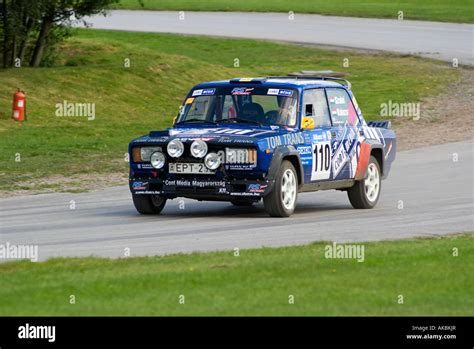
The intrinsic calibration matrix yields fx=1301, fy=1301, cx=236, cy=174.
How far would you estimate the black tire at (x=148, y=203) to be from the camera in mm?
17000

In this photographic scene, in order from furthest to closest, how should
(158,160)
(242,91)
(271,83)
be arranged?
(271,83), (242,91), (158,160)

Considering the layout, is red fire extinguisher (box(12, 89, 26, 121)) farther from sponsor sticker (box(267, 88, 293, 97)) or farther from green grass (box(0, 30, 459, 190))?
sponsor sticker (box(267, 88, 293, 97))

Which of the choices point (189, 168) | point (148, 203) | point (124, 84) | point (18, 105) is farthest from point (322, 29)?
point (189, 168)

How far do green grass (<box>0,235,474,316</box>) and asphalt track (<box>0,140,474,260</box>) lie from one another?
1074 mm

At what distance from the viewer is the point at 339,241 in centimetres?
1448

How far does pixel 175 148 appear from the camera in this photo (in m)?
16.4

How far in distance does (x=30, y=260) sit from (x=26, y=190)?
302 inches

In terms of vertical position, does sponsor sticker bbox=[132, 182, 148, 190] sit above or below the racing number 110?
below

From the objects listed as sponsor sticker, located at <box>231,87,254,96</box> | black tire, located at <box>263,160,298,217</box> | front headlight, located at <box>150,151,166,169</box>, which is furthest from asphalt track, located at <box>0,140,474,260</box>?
sponsor sticker, located at <box>231,87,254,96</box>

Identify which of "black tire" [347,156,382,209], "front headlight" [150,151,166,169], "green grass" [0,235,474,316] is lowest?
"green grass" [0,235,474,316]

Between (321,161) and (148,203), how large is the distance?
2365mm

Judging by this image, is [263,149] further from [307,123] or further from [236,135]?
[307,123]

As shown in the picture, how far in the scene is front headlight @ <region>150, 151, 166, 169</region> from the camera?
1652 centimetres
